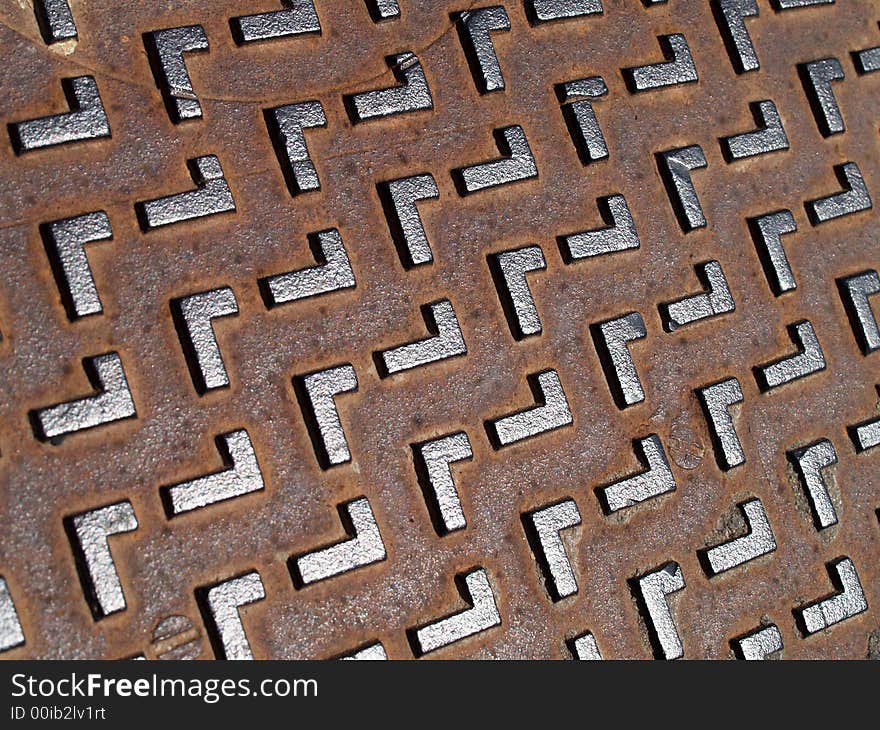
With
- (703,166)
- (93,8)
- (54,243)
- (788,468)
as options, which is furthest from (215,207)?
(788,468)

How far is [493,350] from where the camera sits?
1.85 metres

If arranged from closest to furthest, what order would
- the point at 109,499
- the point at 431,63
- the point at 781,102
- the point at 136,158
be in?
the point at 109,499 → the point at 136,158 → the point at 431,63 → the point at 781,102

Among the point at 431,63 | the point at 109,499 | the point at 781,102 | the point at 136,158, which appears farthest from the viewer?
the point at 781,102

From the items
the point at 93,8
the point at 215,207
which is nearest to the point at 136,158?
the point at 215,207

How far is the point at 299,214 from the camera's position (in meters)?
1.81

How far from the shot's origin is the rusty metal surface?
1669mm

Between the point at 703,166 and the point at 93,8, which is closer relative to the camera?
the point at 93,8

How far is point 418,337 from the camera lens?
182cm

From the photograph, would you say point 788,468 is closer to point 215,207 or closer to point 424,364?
point 424,364

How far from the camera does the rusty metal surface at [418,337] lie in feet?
5.48

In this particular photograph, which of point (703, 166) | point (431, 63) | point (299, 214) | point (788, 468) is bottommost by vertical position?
point (788, 468)

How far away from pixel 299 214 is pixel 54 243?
39 cm

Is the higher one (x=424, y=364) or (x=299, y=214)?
(x=299, y=214)

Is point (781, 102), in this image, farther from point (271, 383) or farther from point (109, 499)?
point (109, 499)
